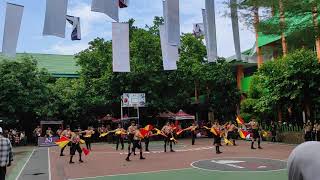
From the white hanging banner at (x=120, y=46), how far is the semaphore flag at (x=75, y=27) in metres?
2.32

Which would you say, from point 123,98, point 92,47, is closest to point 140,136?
point 123,98

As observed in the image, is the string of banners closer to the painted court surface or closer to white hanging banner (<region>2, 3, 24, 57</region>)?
white hanging banner (<region>2, 3, 24, 57</region>)

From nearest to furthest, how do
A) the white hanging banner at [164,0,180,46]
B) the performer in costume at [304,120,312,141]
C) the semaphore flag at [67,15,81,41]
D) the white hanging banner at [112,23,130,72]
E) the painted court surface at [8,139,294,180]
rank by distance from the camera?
1. the painted court surface at [8,139,294,180]
2. the white hanging banner at [164,0,180,46]
3. the white hanging banner at [112,23,130,72]
4. the semaphore flag at [67,15,81,41]
5. the performer in costume at [304,120,312,141]

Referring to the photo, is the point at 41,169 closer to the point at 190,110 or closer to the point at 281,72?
the point at 281,72

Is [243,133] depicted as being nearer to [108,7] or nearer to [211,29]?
[211,29]

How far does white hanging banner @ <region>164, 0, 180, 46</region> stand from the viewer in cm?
1595

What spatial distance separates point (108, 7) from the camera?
14.3 metres

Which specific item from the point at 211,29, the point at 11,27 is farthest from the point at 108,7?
the point at 211,29

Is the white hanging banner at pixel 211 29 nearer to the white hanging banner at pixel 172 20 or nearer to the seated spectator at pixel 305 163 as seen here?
the white hanging banner at pixel 172 20

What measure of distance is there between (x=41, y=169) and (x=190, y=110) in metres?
29.2

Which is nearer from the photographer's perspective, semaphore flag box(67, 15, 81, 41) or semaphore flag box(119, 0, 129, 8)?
semaphore flag box(119, 0, 129, 8)

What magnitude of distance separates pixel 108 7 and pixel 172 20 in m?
2.77

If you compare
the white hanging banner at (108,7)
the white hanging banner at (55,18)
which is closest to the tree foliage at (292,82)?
the white hanging banner at (108,7)

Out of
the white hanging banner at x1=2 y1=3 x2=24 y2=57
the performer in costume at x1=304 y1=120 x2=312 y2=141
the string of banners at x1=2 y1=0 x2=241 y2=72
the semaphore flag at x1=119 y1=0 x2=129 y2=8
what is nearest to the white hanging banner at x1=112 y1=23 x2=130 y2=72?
the string of banners at x1=2 y1=0 x2=241 y2=72
